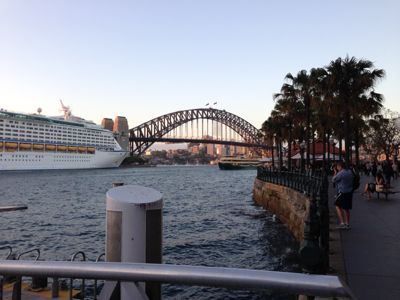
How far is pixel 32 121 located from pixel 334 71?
255ft

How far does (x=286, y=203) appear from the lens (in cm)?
→ 1691

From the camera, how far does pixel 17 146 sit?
7881 centimetres

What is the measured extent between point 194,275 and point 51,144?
90.0 metres

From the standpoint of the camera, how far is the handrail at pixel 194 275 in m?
1.63

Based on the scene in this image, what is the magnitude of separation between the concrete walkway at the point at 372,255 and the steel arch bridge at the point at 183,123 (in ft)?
354

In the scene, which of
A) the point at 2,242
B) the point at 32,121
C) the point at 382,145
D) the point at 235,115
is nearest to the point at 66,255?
the point at 2,242

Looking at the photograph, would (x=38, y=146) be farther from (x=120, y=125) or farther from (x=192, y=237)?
(x=192, y=237)

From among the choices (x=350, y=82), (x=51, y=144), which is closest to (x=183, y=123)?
(x=51, y=144)

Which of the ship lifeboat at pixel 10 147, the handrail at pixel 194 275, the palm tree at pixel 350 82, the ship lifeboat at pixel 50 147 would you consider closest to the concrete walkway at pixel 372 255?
the handrail at pixel 194 275

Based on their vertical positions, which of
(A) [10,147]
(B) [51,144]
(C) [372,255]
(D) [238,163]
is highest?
(B) [51,144]

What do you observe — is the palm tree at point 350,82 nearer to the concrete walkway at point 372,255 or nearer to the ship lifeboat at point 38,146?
the concrete walkway at point 372,255

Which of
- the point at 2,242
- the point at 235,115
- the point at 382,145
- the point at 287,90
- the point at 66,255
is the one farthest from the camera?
the point at 235,115

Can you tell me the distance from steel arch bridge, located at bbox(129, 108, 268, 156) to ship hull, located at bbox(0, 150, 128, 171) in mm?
26080

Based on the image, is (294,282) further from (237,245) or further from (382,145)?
(382,145)
